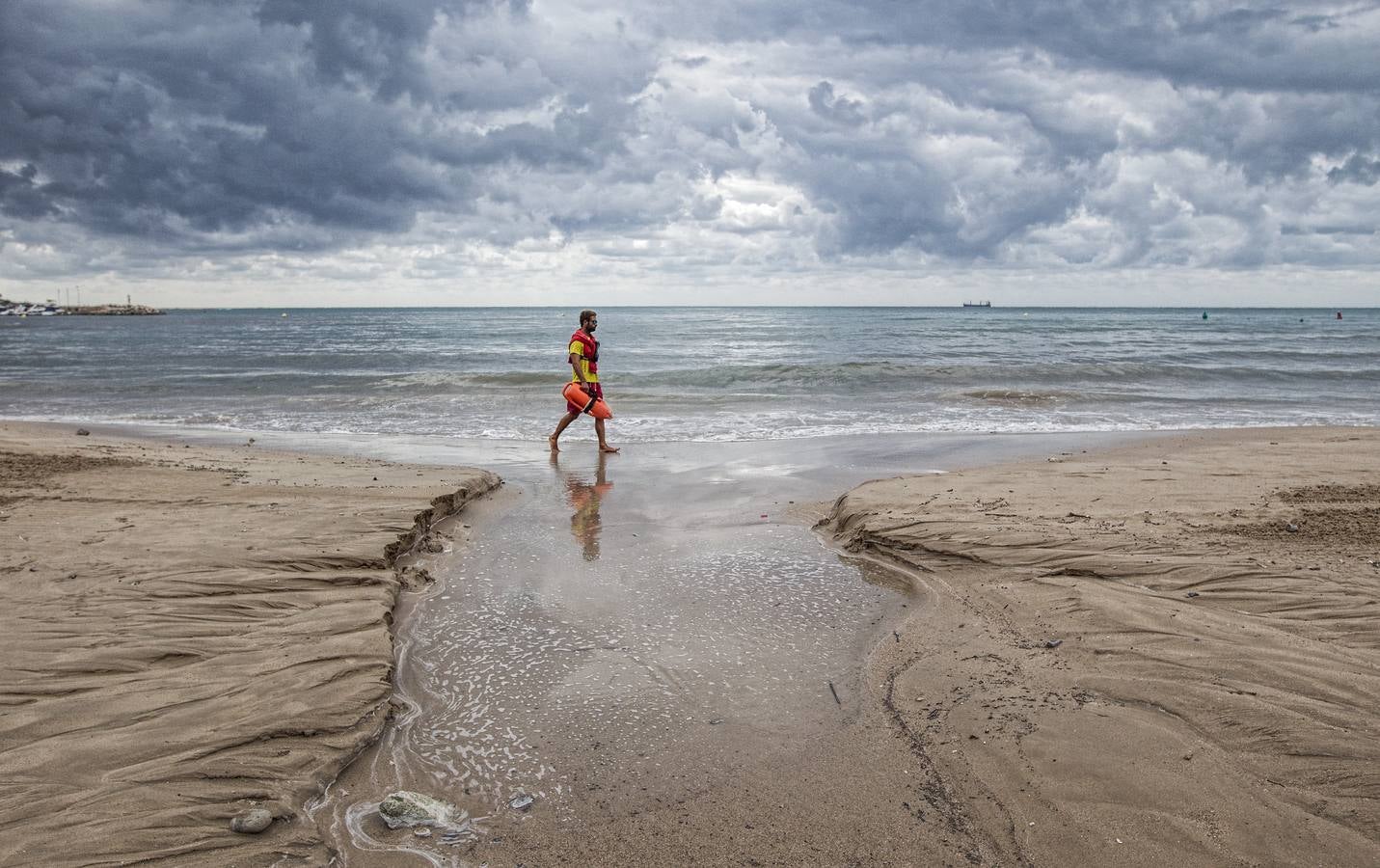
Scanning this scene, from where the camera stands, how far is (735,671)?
13.9ft

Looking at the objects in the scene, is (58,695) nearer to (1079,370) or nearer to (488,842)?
(488,842)

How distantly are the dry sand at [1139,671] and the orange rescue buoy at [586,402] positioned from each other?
213 inches

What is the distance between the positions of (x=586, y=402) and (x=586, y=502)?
3882mm

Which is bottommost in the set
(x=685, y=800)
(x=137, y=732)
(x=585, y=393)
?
(x=685, y=800)

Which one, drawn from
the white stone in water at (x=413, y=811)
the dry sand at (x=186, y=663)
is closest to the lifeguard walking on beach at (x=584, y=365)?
the dry sand at (x=186, y=663)

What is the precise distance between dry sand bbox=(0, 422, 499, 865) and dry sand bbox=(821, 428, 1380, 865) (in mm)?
2433

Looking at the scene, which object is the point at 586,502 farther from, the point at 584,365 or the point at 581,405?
the point at 584,365

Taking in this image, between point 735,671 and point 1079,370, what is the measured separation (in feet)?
86.4

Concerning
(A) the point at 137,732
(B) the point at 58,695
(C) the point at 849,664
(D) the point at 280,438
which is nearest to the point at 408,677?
(A) the point at 137,732

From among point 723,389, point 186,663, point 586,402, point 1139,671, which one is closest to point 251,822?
point 186,663

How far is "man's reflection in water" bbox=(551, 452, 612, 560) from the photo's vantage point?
6.77m

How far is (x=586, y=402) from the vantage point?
1198 centimetres

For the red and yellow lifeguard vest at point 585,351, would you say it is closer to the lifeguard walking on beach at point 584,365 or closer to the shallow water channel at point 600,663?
the lifeguard walking on beach at point 584,365

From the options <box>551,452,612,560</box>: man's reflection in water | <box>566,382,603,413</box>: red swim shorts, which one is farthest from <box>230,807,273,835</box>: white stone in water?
<box>566,382,603,413</box>: red swim shorts
